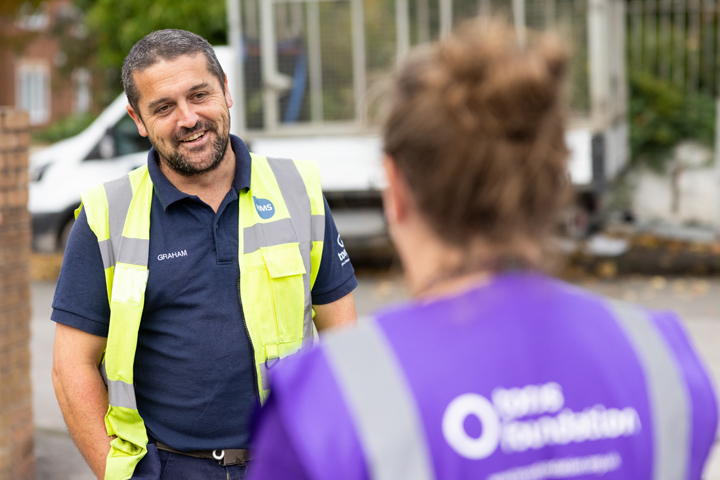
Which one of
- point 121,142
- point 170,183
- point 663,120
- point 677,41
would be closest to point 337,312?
point 170,183

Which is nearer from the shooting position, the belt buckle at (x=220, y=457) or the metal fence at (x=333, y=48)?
the belt buckle at (x=220, y=457)

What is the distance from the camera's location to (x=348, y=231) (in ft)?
29.3

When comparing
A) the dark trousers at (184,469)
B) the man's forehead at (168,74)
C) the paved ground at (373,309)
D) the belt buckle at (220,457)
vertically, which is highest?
the man's forehead at (168,74)

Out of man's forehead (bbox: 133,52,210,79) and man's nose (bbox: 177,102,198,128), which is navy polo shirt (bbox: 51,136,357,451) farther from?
man's forehead (bbox: 133,52,210,79)

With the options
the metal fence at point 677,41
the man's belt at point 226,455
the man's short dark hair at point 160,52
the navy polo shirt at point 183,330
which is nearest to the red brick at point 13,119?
the man's short dark hair at point 160,52

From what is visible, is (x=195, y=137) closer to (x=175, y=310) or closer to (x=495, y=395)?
(x=175, y=310)

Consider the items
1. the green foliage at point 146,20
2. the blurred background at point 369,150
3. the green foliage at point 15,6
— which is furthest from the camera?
the green foliage at point 15,6

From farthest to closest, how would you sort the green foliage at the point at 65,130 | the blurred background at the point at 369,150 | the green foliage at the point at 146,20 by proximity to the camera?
the green foliage at the point at 65,130, the green foliage at the point at 146,20, the blurred background at the point at 369,150

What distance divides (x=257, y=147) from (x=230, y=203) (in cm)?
670

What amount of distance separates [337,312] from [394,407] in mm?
1488

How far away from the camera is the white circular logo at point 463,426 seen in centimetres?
111

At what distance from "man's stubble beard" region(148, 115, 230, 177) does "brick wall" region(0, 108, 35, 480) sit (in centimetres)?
184

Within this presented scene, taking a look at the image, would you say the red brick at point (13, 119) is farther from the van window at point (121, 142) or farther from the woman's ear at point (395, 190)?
the van window at point (121, 142)

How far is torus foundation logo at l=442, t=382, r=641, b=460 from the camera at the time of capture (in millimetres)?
1112
